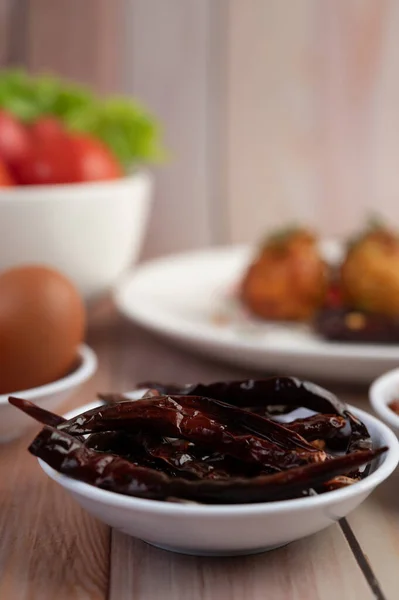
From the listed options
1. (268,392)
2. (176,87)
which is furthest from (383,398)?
(176,87)

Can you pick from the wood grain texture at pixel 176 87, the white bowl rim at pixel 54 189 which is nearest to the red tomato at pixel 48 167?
the white bowl rim at pixel 54 189

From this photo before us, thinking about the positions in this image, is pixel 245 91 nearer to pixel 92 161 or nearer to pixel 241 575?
pixel 92 161

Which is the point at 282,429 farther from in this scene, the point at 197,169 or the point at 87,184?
the point at 197,169

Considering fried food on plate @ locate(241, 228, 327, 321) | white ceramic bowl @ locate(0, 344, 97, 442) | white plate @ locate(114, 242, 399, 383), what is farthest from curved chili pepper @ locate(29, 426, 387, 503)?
fried food on plate @ locate(241, 228, 327, 321)

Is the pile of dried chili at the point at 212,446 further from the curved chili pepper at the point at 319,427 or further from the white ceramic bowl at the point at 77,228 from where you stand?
the white ceramic bowl at the point at 77,228

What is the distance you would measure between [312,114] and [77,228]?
1179 millimetres

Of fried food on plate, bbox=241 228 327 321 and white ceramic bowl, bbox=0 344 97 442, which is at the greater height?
white ceramic bowl, bbox=0 344 97 442

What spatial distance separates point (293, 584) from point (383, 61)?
1868 millimetres

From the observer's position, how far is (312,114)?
2279mm

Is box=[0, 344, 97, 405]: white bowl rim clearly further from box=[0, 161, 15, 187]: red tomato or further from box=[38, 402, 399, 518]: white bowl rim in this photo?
box=[0, 161, 15, 187]: red tomato

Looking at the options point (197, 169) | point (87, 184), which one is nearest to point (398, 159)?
point (197, 169)

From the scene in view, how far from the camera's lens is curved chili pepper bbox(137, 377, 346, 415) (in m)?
0.75

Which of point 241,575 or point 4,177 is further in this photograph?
point 4,177

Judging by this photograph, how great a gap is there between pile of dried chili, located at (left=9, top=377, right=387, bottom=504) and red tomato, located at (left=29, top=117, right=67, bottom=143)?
709 mm
